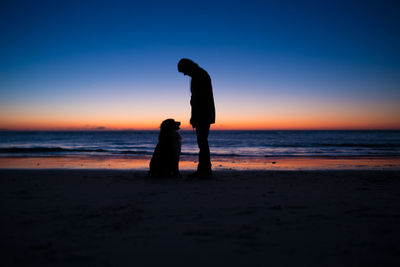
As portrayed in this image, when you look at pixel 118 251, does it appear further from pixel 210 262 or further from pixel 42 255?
pixel 210 262

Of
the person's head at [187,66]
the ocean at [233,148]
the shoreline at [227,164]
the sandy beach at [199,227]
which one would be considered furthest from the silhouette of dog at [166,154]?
the ocean at [233,148]

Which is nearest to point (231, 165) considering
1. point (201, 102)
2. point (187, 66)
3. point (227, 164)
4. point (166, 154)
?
point (227, 164)

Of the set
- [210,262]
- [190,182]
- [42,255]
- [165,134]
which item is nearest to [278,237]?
[210,262]

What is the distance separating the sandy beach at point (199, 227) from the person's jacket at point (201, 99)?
1.87m

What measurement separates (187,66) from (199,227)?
3.80m

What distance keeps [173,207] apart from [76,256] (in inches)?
54.7

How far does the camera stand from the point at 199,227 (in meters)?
2.34

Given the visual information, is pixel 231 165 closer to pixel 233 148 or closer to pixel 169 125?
pixel 169 125

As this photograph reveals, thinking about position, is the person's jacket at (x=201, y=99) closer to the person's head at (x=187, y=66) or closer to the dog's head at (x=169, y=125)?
the person's head at (x=187, y=66)

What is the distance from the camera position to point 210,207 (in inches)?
118

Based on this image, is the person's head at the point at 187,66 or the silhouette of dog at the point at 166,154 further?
the silhouette of dog at the point at 166,154

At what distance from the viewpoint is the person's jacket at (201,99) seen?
5.26 meters

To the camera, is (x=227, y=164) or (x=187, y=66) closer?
(x=187, y=66)

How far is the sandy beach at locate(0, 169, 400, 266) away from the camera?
1.74m
